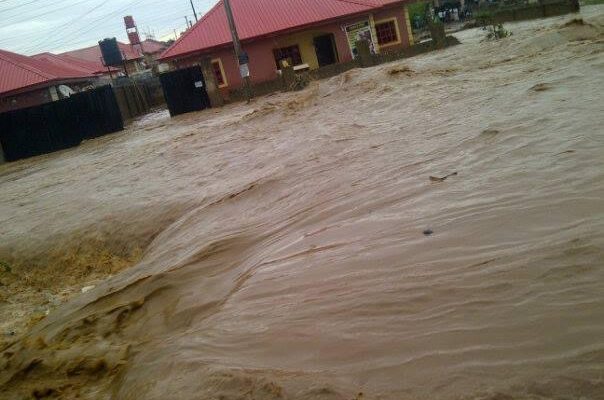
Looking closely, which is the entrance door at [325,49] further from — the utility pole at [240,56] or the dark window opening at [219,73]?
the utility pole at [240,56]

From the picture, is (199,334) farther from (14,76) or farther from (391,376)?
(14,76)

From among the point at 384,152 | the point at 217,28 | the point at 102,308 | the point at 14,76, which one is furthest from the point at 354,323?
the point at 14,76

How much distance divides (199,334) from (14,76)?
26.5 meters

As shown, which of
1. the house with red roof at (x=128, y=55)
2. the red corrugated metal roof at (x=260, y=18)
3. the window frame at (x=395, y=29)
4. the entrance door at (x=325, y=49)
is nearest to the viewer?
the red corrugated metal roof at (x=260, y=18)

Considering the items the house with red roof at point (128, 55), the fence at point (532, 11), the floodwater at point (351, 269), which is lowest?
the floodwater at point (351, 269)

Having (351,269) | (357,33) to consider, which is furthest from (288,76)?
(351,269)

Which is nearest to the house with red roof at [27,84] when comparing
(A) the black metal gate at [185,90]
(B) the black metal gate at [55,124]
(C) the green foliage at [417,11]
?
(B) the black metal gate at [55,124]

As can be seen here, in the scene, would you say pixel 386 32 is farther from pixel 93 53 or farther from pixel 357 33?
pixel 93 53

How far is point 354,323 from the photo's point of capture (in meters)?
2.43

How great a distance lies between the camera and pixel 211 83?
19.0 m

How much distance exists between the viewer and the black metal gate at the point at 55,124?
1773cm

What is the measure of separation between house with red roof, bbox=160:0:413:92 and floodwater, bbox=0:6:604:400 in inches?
616

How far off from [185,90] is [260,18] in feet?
21.6

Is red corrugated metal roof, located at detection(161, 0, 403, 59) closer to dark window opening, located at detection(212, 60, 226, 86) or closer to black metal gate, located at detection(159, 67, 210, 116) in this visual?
dark window opening, located at detection(212, 60, 226, 86)
